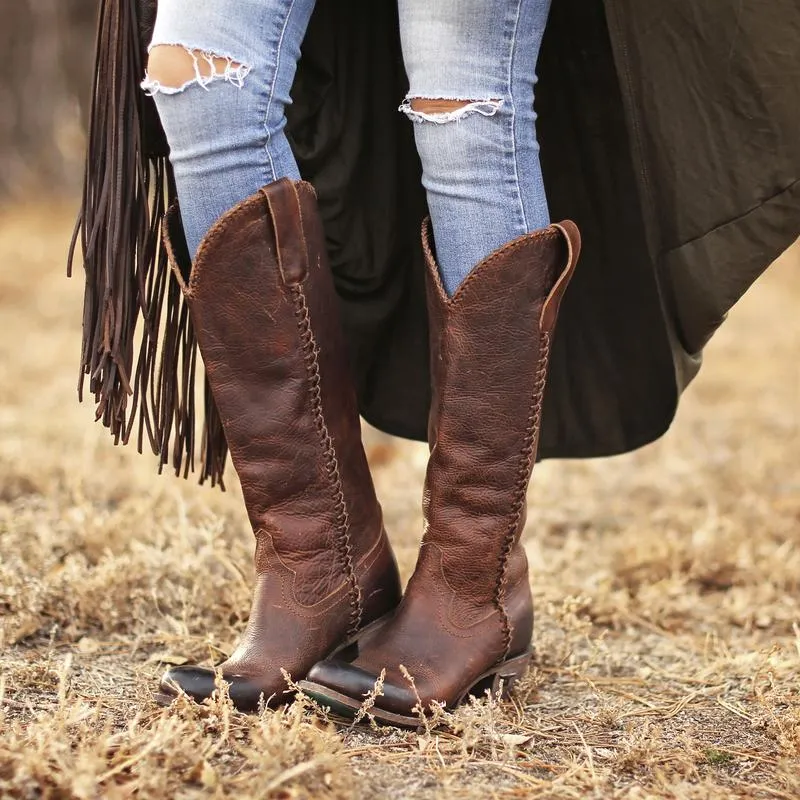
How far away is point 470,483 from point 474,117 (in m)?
0.48

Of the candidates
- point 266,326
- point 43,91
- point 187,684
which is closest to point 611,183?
point 266,326

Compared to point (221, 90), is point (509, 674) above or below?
below

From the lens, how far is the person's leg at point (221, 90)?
127 centimetres

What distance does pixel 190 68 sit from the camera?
128cm

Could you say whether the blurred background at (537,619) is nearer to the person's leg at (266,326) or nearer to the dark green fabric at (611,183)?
the person's leg at (266,326)

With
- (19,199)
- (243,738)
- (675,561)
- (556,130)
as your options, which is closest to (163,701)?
(243,738)

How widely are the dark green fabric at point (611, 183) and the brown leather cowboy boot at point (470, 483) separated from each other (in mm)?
51

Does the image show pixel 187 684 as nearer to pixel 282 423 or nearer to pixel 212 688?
pixel 212 688

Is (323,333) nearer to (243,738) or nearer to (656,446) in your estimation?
(243,738)

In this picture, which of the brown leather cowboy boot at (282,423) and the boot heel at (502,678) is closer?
the brown leather cowboy boot at (282,423)

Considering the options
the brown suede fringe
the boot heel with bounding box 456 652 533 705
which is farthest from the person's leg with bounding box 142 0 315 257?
the boot heel with bounding box 456 652 533 705

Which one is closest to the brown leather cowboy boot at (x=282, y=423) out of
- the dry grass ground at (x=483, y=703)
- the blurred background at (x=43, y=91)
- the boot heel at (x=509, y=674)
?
the dry grass ground at (x=483, y=703)

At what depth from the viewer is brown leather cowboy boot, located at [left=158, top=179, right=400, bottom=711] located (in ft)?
4.36

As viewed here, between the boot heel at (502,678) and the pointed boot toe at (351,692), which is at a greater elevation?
the pointed boot toe at (351,692)
